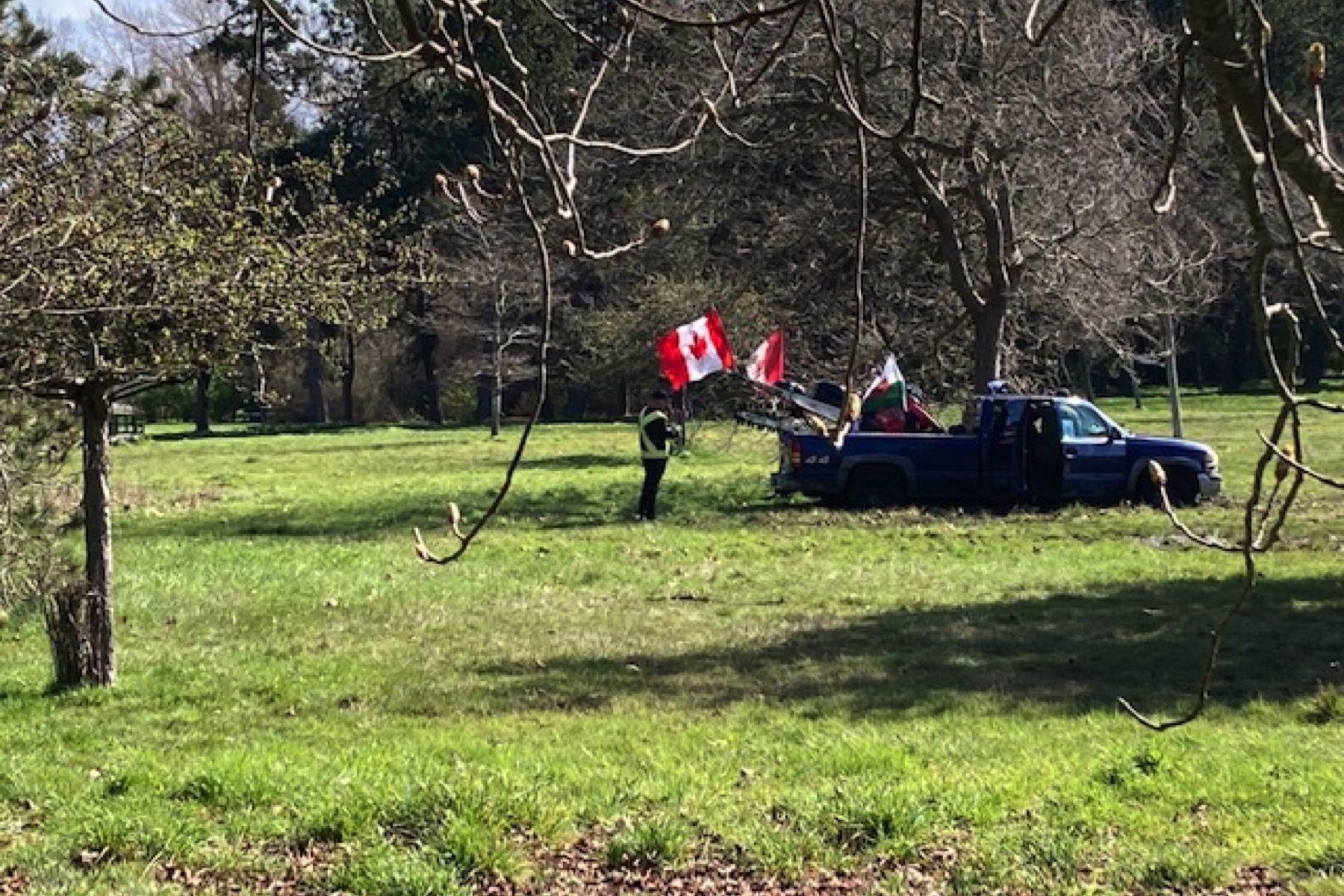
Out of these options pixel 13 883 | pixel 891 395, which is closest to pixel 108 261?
pixel 13 883

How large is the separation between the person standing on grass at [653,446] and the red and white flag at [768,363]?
2613 mm

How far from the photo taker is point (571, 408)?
57.1 meters

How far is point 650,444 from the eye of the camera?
1994 cm

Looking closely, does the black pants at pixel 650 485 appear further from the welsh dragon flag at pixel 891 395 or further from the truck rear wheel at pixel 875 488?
the welsh dragon flag at pixel 891 395

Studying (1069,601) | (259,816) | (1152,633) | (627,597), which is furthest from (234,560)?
(259,816)

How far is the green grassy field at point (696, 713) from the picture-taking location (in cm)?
623

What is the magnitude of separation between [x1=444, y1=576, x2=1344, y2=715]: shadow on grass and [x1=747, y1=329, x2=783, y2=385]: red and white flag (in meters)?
3.35

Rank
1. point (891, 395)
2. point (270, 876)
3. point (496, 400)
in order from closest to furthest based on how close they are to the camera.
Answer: point (270, 876), point (891, 395), point (496, 400)

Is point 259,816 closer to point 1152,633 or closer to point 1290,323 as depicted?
point 1290,323

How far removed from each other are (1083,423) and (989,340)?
1.70 metres

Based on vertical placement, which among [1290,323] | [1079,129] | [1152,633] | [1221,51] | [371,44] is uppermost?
[1079,129]

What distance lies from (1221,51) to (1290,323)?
1.49ft

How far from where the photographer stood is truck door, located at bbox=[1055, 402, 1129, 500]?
20516 mm

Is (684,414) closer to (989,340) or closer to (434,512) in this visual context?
(434,512)
